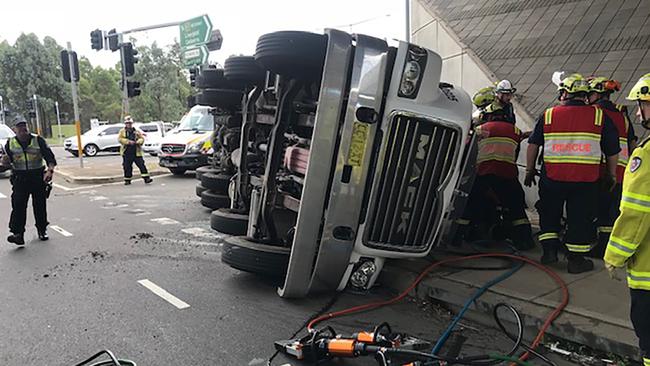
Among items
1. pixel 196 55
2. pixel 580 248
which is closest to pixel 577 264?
pixel 580 248

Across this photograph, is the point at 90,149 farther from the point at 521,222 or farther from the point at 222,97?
the point at 521,222

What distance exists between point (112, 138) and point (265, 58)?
2303 cm

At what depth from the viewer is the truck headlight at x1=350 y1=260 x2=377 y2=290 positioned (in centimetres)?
390

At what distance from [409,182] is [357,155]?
0.50 meters

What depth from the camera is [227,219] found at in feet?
16.9

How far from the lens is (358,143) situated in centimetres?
351

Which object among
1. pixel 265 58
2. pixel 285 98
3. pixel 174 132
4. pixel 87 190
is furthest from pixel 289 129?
pixel 174 132

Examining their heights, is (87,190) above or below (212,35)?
below

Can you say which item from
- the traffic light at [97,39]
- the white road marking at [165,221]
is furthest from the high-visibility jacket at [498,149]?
the traffic light at [97,39]

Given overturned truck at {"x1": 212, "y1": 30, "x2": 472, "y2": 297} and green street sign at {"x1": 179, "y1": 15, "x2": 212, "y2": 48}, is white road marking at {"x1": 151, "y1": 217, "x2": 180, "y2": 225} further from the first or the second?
green street sign at {"x1": 179, "y1": 15, "x2": 212, "y2": 48}

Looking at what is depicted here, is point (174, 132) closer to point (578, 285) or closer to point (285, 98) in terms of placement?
point (285, 98)

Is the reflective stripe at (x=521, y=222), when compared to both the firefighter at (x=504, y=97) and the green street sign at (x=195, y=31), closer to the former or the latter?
the firefighter at (x=504, y=97)

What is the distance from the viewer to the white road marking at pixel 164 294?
4059mm

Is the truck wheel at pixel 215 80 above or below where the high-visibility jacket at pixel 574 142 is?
above
